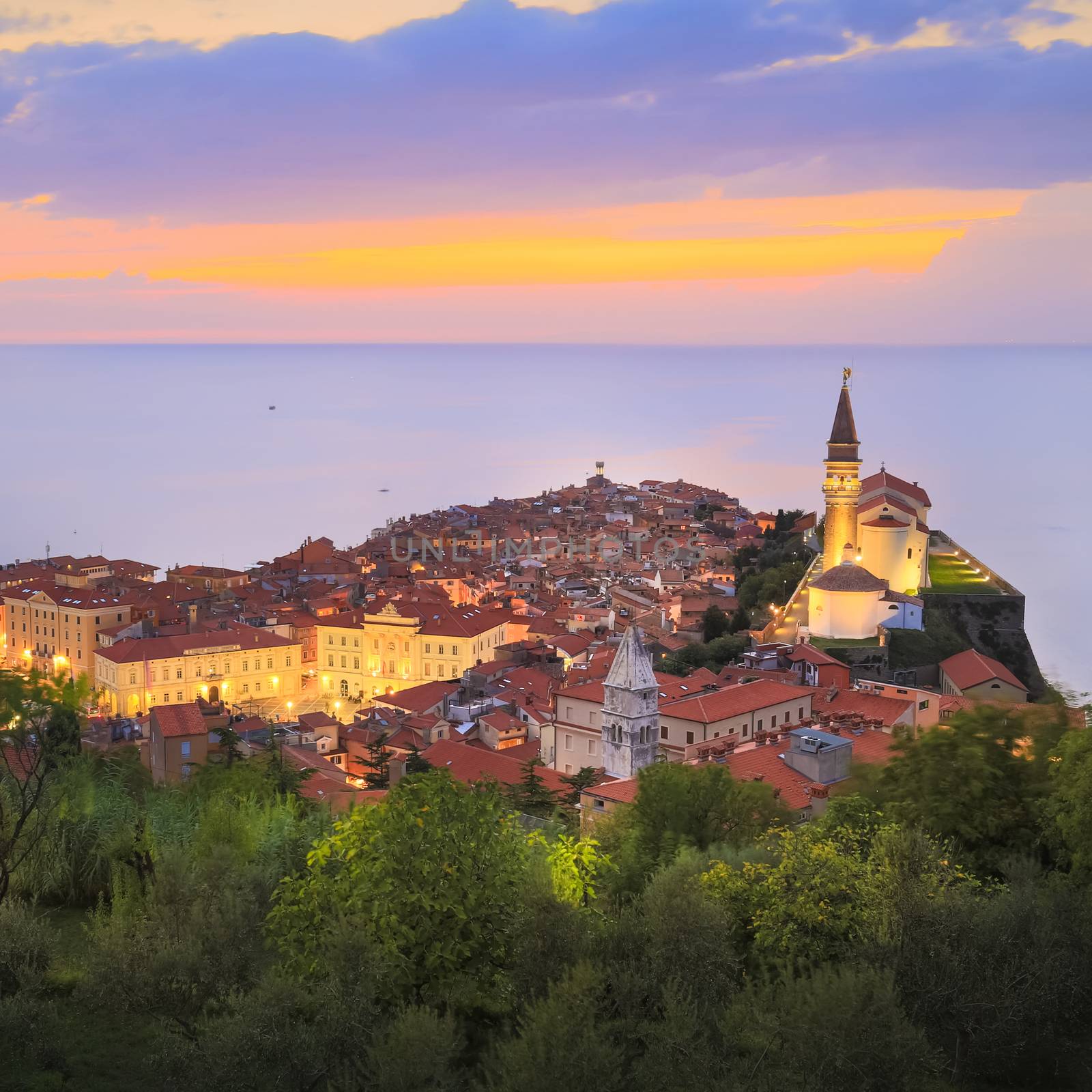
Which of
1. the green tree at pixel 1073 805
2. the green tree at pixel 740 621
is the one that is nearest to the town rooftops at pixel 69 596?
the green tree at pixel 740 621

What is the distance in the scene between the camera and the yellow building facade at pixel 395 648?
32.2 meters

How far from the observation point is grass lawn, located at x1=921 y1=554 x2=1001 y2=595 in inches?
1092

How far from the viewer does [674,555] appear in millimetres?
47781

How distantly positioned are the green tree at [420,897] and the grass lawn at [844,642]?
1729 cm

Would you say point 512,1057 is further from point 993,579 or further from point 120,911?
point 993,579

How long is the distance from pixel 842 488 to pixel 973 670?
27.2 feet

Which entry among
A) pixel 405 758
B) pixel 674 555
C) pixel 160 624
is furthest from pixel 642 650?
pixel 674 555

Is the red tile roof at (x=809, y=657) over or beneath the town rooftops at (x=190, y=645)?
beneath

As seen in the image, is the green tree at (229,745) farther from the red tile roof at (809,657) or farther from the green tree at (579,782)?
the red tile roof at (809,657)

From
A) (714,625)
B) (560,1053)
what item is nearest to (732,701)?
(560,1053)

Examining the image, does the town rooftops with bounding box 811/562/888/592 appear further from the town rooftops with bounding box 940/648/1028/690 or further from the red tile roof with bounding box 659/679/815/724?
the red tile roof with bounding box 659/679/815/724

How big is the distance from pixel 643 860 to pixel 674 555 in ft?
125

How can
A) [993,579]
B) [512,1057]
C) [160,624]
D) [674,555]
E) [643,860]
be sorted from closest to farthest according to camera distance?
[512,1057] → [643,860] → [993,579] → [160,624] → [674,555]

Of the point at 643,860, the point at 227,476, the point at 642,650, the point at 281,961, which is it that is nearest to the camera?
the point at 281,961
